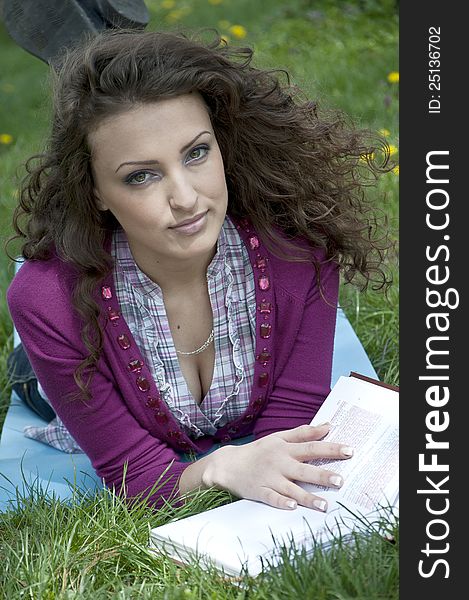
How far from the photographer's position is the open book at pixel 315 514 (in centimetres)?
215

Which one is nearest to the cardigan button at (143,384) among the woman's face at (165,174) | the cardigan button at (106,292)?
the cardigan button at (106,292)

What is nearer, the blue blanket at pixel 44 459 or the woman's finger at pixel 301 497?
the woman's finger at pixel 301 497

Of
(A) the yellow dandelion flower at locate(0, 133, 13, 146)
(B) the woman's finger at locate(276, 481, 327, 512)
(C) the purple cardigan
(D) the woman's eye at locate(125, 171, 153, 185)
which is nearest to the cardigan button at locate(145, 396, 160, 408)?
(C) the purple cardigan

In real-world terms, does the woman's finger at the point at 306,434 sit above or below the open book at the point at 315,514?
above

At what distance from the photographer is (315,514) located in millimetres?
2264

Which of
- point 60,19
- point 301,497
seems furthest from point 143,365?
point 60,19

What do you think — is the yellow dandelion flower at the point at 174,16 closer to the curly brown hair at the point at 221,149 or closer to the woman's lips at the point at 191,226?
the curly brown hair at the point at 221,149

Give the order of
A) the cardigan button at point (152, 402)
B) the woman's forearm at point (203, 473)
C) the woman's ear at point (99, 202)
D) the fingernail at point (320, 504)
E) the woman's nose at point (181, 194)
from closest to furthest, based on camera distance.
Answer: the fingernail at point (320, 504) → the woman's nose at point (181, 194) → the woman's forearm at point (203, 473) → the woman's ear at point (99, 202) → the cardigan button at point (152, 402)

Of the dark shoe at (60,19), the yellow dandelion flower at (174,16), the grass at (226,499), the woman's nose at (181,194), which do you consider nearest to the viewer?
the grass at (226,499)

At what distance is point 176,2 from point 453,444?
7495 mm

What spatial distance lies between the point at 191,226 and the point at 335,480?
0.69m

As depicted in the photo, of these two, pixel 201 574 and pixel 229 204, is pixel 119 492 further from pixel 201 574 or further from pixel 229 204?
pixel 229 204

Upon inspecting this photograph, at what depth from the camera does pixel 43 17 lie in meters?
3.45

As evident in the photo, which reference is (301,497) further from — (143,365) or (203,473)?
(143,365)
